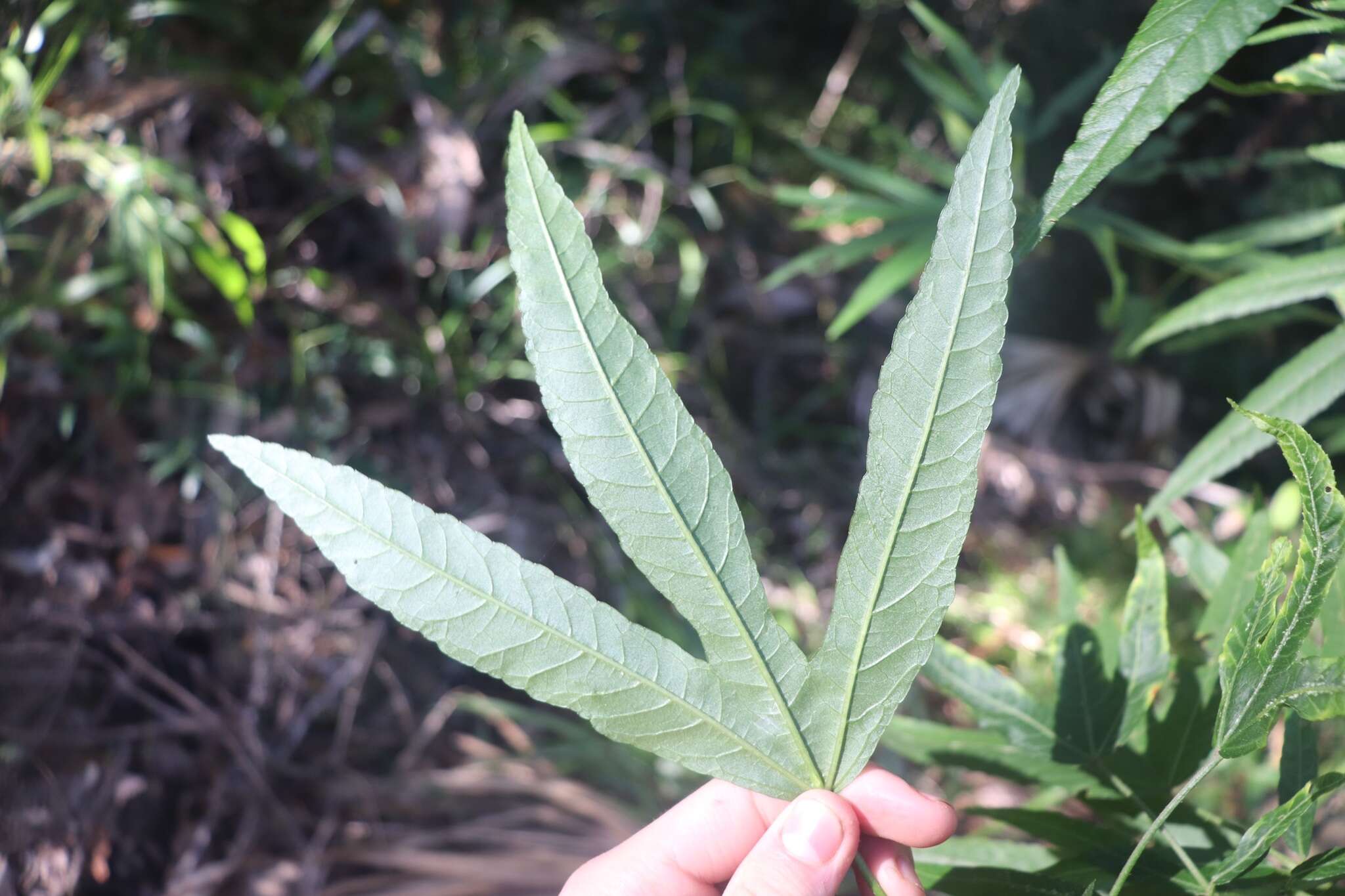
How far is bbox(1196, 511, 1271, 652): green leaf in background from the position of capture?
0.60 metres

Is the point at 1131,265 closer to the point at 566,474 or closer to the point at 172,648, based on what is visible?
the point at 566,474

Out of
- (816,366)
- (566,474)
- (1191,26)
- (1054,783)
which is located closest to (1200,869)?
(1054,783)

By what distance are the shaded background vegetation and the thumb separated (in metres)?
0.68

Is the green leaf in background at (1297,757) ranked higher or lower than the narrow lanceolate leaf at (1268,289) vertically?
lower

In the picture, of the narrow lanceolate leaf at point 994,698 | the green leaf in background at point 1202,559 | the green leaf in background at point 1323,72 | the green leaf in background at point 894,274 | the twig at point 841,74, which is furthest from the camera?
the twig at point 841,74

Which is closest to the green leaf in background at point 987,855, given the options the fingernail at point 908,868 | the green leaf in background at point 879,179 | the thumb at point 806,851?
the fingernail at point 908,868

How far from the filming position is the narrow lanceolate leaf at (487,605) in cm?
39

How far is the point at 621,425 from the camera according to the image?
1.30 feet

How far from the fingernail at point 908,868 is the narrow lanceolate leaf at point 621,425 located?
9.7 inches

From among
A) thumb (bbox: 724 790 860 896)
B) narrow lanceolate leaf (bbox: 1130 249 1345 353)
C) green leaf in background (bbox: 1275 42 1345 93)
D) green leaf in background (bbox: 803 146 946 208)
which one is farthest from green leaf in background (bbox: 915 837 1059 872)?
green leaf in background (bbox: 803 146 946 208)

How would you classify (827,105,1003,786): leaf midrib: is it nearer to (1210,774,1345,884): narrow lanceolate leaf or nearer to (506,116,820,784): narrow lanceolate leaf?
(506,116,820,784): narrow lanceolate leaf

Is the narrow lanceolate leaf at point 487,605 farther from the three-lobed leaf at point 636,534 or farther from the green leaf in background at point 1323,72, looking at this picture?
the green leaf in background at point 1323,72

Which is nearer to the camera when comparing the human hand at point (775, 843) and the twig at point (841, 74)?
the human hand at point (775, 843)

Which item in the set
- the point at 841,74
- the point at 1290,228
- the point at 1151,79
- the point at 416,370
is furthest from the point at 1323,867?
the point at 841,74
